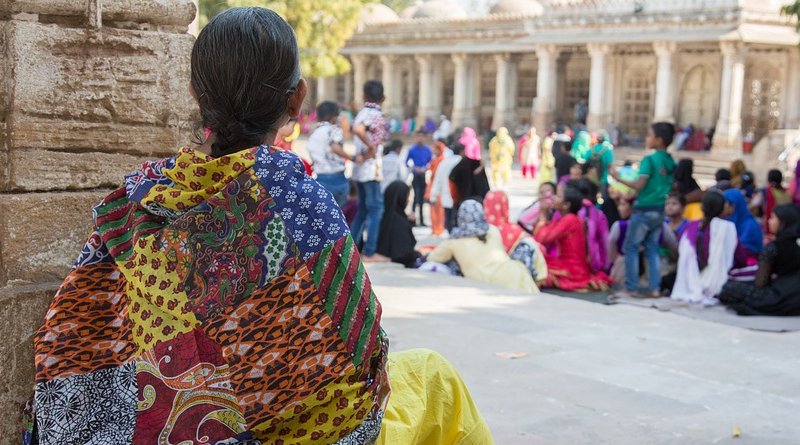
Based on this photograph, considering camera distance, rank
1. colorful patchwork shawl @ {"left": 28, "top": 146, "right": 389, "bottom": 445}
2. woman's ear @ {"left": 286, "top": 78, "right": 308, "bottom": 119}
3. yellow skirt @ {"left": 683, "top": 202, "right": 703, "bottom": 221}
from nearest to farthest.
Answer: colorful patchwork shawl @ {"left": 28, "top": 146, "right": 389, "bottom": 445} < woman's ear @ {"left": 286, "top": 78, "right": 308, "bottom": 119} < yellow skirt @ {"left": 683, "top": 202, "right": 703, "bottom": 221}

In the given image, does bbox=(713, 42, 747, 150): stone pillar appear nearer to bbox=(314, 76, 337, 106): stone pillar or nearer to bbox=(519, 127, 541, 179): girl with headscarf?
bbox=(519, 127, 541, 179): girl with headscarf

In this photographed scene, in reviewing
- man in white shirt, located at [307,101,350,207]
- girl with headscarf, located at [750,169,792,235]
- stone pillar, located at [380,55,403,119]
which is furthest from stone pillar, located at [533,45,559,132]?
man in white shirt, located at [307,101,350,207]

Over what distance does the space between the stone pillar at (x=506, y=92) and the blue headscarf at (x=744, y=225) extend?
2131 cm

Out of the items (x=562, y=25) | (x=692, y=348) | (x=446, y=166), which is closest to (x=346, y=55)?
(x=562, y=25)

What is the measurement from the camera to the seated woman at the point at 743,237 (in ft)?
26.6

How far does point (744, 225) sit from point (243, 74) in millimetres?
7430

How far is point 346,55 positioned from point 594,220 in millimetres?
27258

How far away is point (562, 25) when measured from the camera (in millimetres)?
25797

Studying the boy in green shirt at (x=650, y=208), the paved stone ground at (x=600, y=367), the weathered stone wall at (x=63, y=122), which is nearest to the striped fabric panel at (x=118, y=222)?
the weathered stone wall at (x=63, y=122)

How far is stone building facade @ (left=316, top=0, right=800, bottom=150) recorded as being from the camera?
2284 centimetres

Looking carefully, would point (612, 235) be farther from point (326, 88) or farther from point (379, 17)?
point (326, 88)

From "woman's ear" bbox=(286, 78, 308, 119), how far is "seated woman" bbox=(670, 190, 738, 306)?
21.5 feet

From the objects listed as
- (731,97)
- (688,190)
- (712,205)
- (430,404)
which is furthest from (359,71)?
(430,404)

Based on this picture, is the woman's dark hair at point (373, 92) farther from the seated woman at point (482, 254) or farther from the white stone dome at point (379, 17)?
the white stone dome at point (379, 17)
